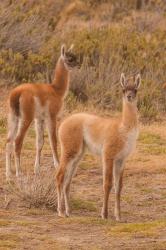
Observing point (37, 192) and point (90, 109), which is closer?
point (37, 192)

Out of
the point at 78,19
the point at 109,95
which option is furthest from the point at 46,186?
the point at 78,19

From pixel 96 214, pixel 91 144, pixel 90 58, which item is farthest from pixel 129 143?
pixel 90 58

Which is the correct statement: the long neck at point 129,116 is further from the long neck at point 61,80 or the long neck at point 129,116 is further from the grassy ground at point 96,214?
the long neck at point 61,80

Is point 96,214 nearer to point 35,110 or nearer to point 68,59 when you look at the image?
point 35,110

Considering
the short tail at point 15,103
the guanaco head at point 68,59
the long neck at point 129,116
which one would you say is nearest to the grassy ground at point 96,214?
the short tail at point 15,103

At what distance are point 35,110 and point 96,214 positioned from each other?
2633 mm

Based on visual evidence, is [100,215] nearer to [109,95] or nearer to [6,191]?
[6,191]

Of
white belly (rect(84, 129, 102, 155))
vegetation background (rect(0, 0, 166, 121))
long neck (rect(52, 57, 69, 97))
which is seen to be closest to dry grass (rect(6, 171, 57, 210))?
white belly (rect(84, 129, 102, 155))

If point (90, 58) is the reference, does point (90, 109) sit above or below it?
below

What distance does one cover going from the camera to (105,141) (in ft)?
29.9

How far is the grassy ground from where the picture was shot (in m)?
7.43

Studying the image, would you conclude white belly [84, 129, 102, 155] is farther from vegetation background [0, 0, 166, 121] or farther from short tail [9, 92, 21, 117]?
vegetation background [0, 0, 166, 121]

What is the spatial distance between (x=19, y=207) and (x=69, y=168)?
79 centimetres

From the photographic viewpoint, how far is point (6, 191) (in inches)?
408
